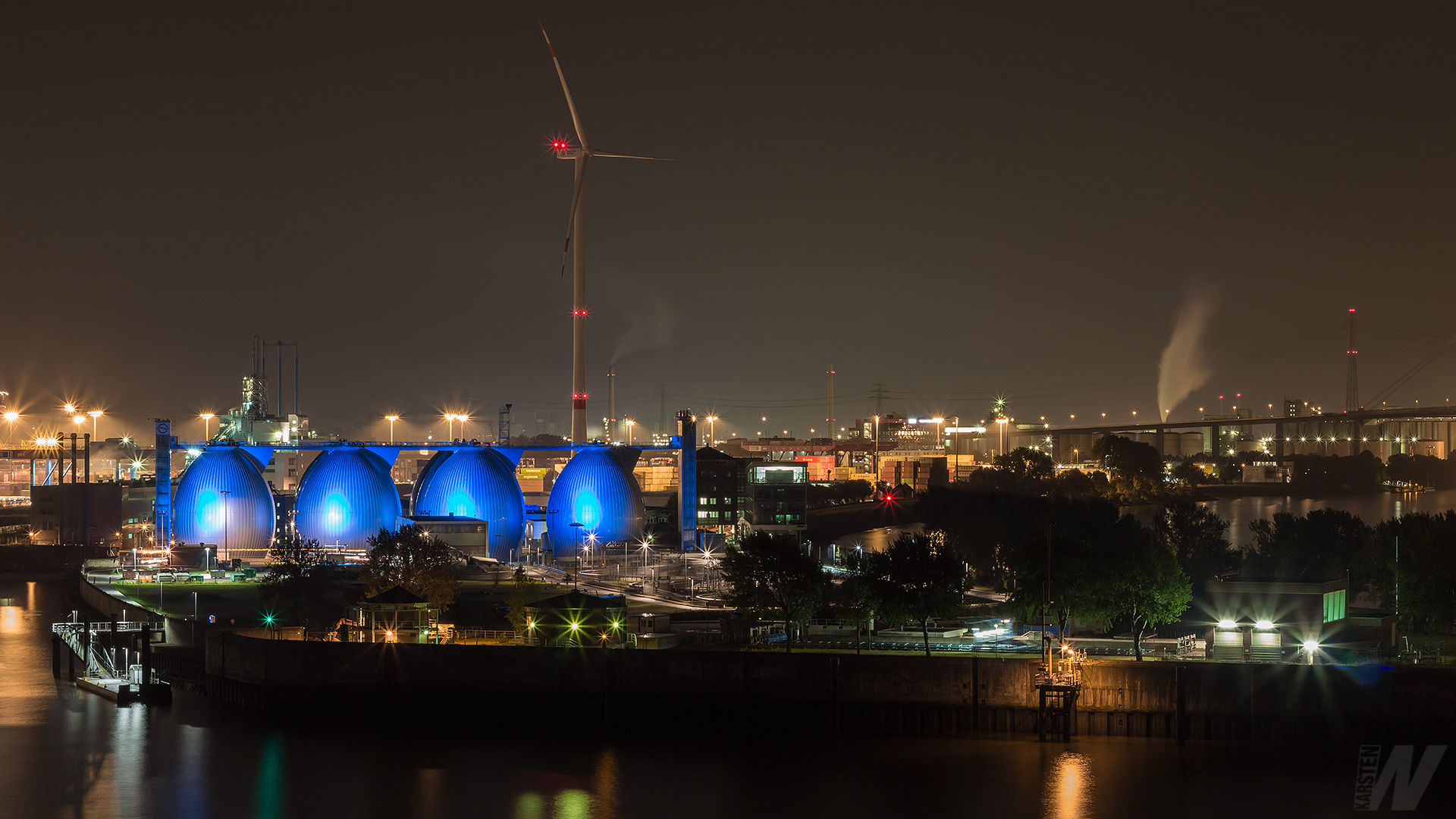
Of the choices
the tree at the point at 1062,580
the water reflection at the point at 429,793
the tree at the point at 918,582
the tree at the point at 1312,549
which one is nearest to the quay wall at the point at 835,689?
the tree at the point at 918,582

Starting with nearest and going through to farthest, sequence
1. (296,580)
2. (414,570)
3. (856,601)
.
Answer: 1. (856,601)
2. (414,570)
3. (296,580)

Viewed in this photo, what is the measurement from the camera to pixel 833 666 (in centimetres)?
1914

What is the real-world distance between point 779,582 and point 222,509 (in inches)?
901

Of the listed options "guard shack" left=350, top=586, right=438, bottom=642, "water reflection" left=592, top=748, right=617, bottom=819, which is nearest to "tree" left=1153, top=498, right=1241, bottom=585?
"guard shack" left=350, top=586, right=438, bottom=642

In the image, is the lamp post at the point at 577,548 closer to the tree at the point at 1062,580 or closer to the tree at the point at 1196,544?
the tree at the point at 1062,580

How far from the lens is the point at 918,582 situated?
21.2 metres

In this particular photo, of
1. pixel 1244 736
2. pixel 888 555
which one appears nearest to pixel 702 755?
pixel 888 555

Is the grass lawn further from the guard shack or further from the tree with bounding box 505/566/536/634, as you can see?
the tree with bounding box 505/566/536/634

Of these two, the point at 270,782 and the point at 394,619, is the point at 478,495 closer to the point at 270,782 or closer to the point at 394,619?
the point at 394,619

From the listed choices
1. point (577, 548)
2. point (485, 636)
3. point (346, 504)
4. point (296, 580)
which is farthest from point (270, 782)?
point (346, 504)

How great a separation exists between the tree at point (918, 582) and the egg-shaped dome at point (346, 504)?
20.6m

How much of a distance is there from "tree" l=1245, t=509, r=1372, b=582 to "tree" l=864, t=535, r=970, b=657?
9.82 meters

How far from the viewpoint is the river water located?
15.8 m

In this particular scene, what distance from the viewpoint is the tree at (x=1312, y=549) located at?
1139 inches
